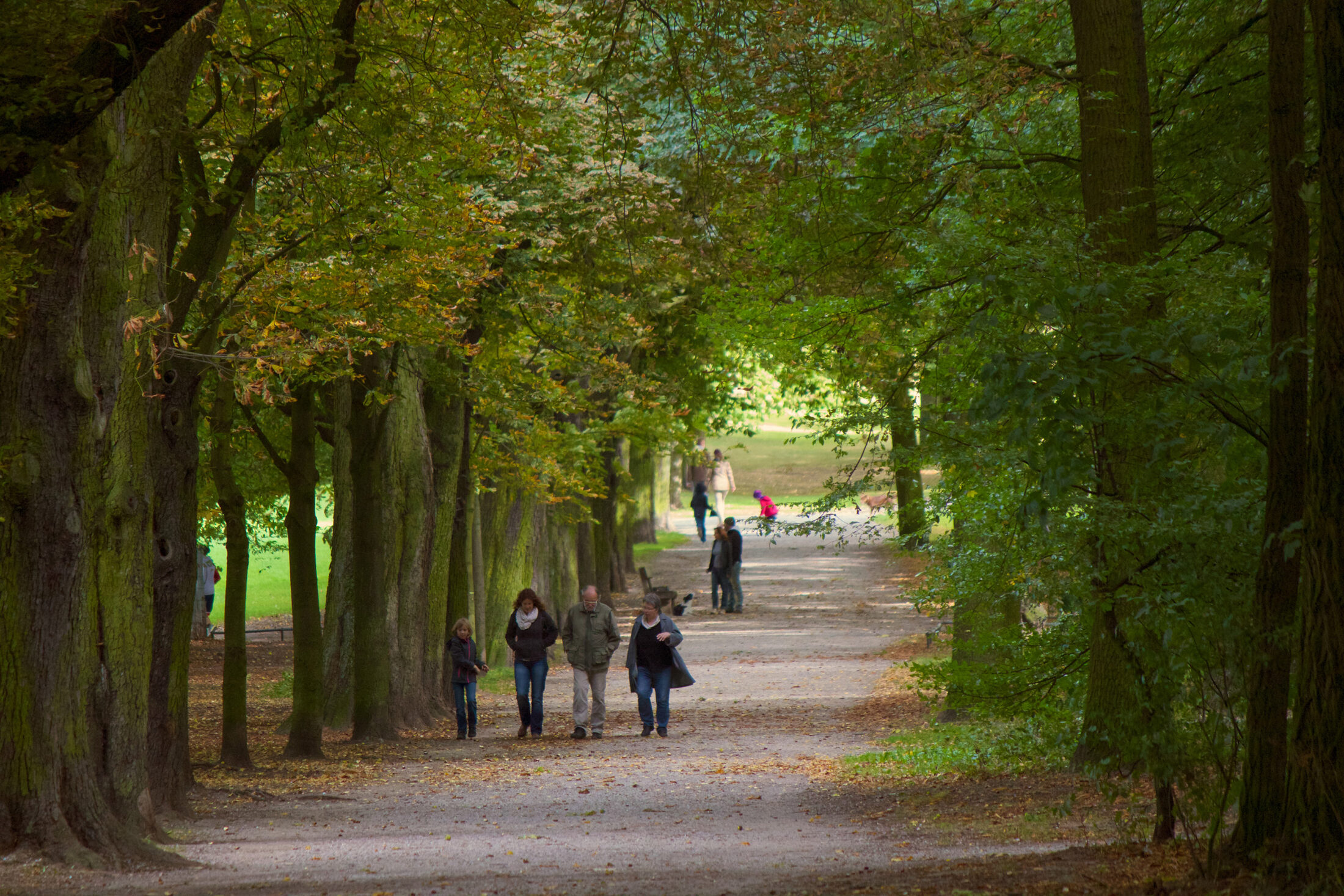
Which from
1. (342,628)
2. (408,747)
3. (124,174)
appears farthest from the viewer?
(342,628)

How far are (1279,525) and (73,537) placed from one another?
258 inches

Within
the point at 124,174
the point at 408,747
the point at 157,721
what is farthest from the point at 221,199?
the point at 408,747

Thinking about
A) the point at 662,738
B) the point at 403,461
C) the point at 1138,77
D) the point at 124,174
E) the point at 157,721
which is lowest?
the point at 662,738

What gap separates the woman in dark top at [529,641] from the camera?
16516mm

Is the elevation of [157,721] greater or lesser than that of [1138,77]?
lesser

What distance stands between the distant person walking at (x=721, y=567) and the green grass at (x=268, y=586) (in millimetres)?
13484

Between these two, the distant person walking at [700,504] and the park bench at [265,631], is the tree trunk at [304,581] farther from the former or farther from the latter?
the distant person walking at [700,504]

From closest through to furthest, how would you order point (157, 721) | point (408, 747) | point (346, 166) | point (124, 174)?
point (124, 174) < point (157, 721) < point (346, 166) < point (408, 747)

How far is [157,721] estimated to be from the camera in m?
10.7

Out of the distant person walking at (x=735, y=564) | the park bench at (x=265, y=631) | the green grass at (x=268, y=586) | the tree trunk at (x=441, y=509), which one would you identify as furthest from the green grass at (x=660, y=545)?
the tree trunk at (x=441, y=509)

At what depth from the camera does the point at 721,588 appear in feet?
108

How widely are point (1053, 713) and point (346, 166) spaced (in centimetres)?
813

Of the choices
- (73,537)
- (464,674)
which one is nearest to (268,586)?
(464,674)

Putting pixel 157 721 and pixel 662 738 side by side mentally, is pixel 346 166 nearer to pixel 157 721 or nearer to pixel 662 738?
pixel 157 721
